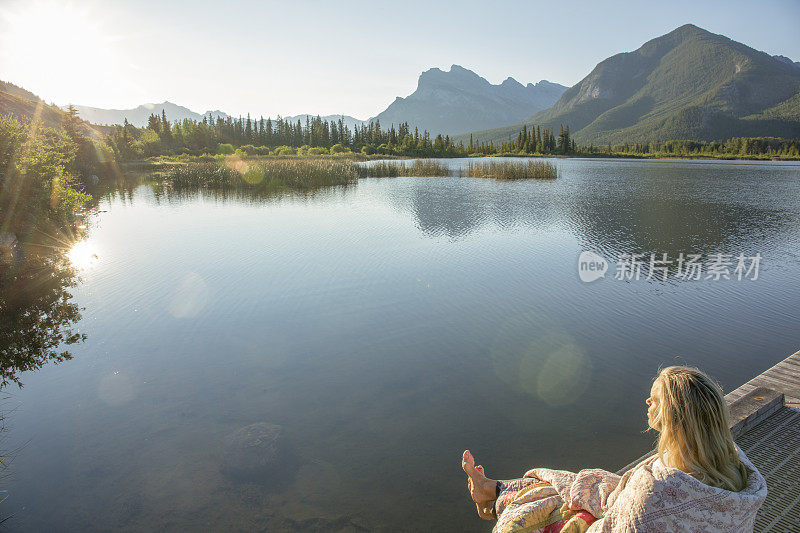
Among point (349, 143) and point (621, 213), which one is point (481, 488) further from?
point (349, 143)

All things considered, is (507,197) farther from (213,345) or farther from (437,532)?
(437,532)

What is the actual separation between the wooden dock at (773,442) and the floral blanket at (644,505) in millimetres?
1450

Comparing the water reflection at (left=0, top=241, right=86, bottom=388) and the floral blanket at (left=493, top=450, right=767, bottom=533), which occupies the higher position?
the floral blanket at (left=493, top=450, right=767, bottom=533)

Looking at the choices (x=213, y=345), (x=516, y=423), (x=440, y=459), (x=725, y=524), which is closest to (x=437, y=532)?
(x=440, y=459)

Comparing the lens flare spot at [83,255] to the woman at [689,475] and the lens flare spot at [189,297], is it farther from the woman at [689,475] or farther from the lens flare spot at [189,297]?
the woman at [689,475]

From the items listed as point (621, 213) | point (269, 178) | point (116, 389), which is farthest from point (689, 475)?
point (269, 178)

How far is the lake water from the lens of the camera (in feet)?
14.4

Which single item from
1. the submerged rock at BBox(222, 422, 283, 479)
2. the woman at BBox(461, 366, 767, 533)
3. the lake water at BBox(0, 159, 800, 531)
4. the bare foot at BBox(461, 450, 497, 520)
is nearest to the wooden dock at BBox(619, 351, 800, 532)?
the lake water at BBox(0, 159, 800, 531)

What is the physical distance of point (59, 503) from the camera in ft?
13.9

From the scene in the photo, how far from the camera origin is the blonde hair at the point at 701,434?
1928mm

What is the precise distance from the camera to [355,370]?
6.79 metres

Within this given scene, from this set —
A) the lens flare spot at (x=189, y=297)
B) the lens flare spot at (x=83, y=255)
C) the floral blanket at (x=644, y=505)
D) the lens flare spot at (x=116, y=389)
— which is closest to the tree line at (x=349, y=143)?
the lens flare spot at (x=83, y=255)

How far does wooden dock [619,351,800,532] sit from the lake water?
1.06m

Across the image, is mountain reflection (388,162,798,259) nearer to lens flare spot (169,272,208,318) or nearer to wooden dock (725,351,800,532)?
lens flare spot (169,272,208,318)
